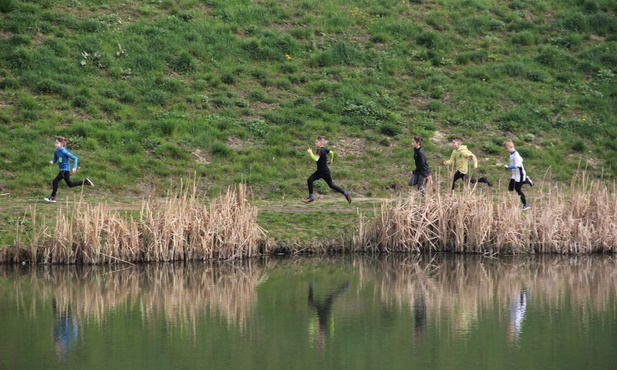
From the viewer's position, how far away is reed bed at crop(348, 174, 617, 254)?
2038cm

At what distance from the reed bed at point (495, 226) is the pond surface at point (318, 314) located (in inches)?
17.4

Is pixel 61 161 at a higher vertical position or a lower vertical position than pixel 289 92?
lower

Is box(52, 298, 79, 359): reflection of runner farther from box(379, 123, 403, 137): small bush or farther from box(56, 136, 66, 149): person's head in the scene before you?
box(379, 123, 403, 137): small bush

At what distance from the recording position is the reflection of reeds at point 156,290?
1609cm

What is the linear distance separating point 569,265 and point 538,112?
1335cm

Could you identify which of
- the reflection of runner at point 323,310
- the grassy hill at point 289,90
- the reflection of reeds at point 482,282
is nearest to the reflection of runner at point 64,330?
the reflection of runner at point 323,310

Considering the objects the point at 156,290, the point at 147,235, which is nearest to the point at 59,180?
the point at 147,235

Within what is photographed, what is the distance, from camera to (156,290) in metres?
17.5

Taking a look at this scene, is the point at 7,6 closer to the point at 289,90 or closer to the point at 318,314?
the point at 289,90

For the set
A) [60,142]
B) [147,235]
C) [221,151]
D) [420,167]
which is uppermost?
[221,151]

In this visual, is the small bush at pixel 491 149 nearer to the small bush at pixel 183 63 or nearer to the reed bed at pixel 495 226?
the reed bed at pixel 495 226

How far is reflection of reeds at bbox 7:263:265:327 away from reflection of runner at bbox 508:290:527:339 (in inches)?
160

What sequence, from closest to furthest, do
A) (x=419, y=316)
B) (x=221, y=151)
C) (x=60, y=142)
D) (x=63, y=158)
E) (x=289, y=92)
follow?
(x=419, y=316)
(x=60, y=142)
(x=63, y=158)
(x=221, y=151)
(x=289, y=92)

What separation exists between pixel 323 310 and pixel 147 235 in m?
4.78
